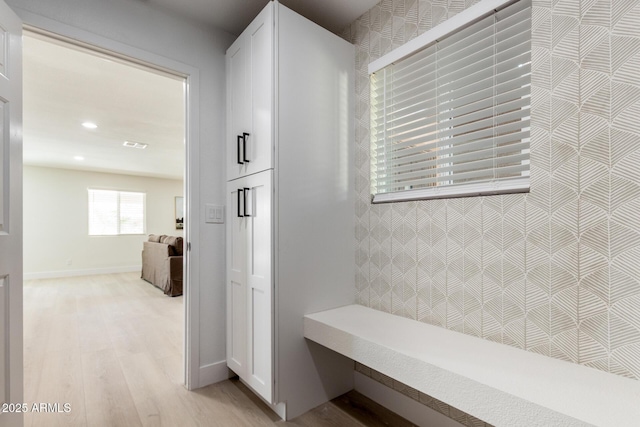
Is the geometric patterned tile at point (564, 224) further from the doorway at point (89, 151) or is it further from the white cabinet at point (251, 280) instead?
the doorway at point (89, 151)

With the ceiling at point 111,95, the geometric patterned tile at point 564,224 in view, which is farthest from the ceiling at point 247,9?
the geometric patterned tile at point 564,224

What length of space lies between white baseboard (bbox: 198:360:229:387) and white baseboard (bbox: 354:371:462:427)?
0.90 m

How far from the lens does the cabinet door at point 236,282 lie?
78.8 inches

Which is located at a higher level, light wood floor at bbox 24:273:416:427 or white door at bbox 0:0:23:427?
white door at bbox 0:0:23:427

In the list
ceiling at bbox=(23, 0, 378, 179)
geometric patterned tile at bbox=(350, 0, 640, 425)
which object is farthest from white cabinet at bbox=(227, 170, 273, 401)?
ceiling at bbox=(23, 0, 378, 179)

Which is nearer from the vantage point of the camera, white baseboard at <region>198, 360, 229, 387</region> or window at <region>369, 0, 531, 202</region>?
window at <region>369, 0, 531, 202</region>

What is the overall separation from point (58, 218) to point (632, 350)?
28.7ft

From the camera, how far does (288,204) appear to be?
1.79 metres

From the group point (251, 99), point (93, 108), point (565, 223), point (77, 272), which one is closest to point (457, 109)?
point (565, 223)

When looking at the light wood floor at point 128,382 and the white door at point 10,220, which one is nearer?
the white door at point 10,220

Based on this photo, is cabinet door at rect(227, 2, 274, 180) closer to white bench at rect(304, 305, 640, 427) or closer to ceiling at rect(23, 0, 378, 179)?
ceiling at rect(23, 0, 378, 179)

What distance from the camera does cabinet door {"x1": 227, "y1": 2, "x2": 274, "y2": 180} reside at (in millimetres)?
1769

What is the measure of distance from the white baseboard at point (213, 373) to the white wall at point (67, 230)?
6.61 metres

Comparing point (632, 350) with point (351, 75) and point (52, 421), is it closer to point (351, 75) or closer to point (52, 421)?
point (351, 75)
